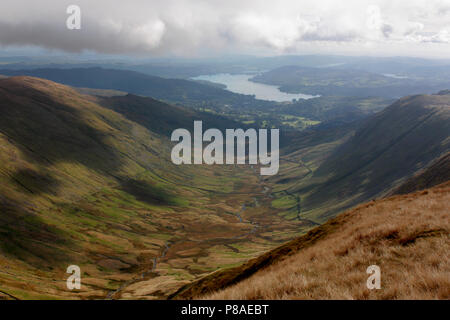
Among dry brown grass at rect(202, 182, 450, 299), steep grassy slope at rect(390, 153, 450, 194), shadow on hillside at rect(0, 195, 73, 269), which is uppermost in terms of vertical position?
dry brown grass at rect(202, 182, 450, 299)

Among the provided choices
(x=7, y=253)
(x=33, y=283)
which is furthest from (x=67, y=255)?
(x=33, y=283)

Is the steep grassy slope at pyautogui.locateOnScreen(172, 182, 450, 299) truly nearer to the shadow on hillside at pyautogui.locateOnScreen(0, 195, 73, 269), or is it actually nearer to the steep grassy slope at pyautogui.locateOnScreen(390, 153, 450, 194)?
the steep grassy slope at pyautogui.locateOnScreen(390, 153, 450, 194)

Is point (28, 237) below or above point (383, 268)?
below

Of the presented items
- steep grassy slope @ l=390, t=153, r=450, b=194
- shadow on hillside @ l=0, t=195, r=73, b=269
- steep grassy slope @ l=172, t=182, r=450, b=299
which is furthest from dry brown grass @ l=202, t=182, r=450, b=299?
shadow on hillside @ l=0, t=195, r=73, b=269

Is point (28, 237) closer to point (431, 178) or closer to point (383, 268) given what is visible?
point (383, 268)

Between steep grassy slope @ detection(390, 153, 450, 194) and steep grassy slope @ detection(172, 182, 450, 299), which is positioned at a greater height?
steep grassy slope @ detection(172, 182, 450, 299)

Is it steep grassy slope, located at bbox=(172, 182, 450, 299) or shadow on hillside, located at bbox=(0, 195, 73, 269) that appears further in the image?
shadow on hillside, located at bbox=(0, 195, 73, 269)

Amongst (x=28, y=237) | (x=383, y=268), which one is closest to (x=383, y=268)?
(x=383, y=268)
